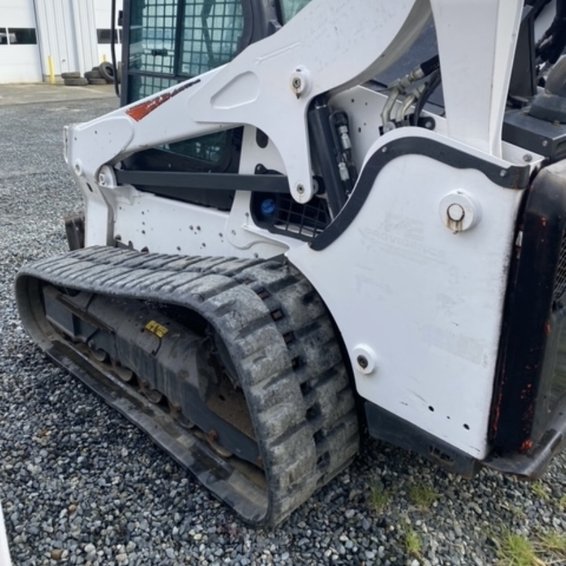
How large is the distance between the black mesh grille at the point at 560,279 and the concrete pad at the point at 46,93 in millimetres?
14485

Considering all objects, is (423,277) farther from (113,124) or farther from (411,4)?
(113,124)

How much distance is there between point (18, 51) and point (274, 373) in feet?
64.2

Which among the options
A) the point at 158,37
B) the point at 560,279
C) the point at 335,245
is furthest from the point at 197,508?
the point at 158,37

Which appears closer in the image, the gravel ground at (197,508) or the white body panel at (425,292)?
the white body panel at (425,292)

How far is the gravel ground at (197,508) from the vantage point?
6.86ft

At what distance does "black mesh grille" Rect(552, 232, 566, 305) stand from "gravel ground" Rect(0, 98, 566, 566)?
3.00 feet

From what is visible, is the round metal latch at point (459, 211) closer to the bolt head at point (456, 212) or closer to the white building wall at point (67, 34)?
the bolt head at point (456, 212)

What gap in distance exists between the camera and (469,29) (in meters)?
1.59

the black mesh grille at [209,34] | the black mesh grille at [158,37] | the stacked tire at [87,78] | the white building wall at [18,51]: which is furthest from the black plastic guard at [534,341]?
the white building wall at [18,51]

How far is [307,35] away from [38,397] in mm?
2036

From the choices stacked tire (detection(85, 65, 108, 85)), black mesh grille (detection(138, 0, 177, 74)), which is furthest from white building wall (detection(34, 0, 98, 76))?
black mesh grille (detection(138, 0, 177, 74))

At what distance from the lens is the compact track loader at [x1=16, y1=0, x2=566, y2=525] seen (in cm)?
164

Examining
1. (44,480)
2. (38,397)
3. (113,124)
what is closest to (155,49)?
(113,124)

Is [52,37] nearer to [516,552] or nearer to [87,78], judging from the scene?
[87,78]
